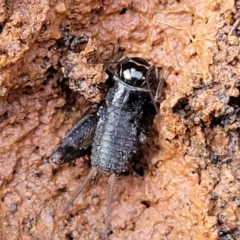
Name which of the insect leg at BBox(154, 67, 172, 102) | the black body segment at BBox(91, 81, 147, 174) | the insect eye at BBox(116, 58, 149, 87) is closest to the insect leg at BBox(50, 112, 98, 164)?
the black body segment at BBox(91, 81, 147, 174)

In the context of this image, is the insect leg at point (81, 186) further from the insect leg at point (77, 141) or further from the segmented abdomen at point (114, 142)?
the insect leg at point (77, 141)

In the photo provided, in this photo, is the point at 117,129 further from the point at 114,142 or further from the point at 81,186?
the point at 81,186

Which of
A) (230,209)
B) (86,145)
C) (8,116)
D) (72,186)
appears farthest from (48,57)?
(230,209)

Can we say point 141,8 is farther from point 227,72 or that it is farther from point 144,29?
point 227,72

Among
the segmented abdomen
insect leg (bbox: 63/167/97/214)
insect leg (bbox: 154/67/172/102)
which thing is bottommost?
insect leg (bbox: 63/167/97/214)

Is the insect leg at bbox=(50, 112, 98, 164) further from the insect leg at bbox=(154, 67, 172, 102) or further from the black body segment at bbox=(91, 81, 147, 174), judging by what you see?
the insect leg at bbox=(154, 67, 172, 102)

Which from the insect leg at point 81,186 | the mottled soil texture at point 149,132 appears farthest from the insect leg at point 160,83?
the insect leg at point 81,186

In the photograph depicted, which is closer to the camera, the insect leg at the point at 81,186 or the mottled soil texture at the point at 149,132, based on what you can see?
the mottled soil texture at the point at 149,132
